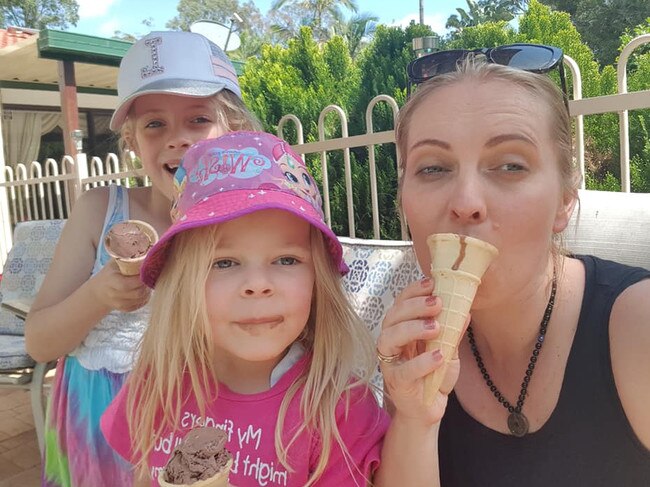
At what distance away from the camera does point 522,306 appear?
1.42m

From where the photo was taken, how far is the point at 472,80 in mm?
1352

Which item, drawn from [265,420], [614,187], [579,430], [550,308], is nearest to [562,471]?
[579,430]

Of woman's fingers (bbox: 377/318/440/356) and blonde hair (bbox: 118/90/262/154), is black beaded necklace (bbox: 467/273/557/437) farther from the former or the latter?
blonde hair (bbox: 118/90/262/154)

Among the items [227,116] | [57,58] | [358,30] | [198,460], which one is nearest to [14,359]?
[227,116]

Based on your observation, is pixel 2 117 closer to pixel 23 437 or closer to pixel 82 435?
pixel 23 437

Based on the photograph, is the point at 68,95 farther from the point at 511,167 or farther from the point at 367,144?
the point at 511,167

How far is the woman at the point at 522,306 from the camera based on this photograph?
3.99 feet

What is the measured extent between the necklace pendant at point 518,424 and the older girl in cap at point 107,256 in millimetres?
1295

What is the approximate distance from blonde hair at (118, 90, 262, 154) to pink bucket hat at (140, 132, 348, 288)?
1.77ft

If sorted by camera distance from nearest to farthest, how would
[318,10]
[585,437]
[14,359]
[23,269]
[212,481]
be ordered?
[212,481], [585,437], [14,359], [23,269], [318,10]

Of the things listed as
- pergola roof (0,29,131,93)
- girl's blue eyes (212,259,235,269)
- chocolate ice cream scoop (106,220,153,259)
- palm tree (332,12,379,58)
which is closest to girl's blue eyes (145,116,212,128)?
chocolate ice cream scoop (106,220,153,259)

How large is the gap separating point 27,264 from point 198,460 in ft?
12.8

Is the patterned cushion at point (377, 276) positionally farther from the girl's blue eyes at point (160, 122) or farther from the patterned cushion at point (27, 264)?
the patterned cushion at point (27, 264)

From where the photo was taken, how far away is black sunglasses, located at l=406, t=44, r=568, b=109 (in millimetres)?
1425
